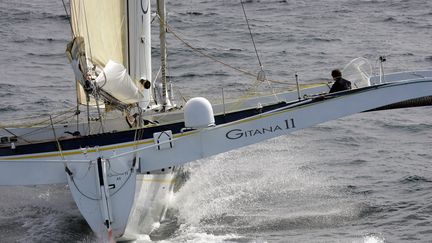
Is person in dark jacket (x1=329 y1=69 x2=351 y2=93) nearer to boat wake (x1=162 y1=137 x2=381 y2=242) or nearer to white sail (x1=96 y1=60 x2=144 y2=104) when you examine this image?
boat wake (x1=162 y1=137 x2=381 y2=242)

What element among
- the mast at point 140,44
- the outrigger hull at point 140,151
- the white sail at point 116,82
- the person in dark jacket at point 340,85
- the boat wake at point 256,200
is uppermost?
the mast at point 140,44

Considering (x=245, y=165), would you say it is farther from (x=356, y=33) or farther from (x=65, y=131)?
(x=356, y=33)

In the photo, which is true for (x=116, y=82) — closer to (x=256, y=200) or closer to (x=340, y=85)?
(x=340, y=85)

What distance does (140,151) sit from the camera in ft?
38.5

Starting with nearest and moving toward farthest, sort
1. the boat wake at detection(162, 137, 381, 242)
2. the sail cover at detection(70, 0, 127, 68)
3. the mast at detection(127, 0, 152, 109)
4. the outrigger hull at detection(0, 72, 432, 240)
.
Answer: the outrigger hull at detection(0, 72, 432, 240) → the boat wake at detection(162, 137, 381, 242) → the sail cover at detection(70, 0, 127, 68) → the mast at detection(127, 0, 152, 109)

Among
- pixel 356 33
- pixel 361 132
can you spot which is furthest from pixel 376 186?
pixel 356 33

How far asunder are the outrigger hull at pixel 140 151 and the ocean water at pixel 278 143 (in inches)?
41.6

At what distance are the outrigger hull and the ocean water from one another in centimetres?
106

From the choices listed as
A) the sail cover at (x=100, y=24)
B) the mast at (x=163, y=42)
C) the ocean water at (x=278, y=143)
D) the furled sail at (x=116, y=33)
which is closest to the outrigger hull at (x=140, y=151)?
the ocean water at (x=278, y=143)

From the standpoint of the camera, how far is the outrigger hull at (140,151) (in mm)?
11312

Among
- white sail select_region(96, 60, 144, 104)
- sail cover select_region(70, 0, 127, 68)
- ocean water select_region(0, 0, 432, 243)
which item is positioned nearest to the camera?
white sail select_region(96, 60, 144, 104)

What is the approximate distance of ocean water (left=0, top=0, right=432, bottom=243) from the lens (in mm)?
12812

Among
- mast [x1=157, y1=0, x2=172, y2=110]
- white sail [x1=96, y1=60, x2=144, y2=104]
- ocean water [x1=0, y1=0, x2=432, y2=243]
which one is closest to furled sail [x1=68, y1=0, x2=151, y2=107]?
mast [x1=157, y1=0, x2=172, y2=110]

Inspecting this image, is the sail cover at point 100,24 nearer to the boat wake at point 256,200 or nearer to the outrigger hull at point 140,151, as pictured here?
the outrigger hull at point 140,151
